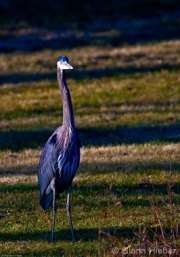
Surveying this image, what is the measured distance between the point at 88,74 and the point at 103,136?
20.7 feet

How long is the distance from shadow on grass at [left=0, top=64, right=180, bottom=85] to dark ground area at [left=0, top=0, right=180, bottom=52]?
10.5 feet

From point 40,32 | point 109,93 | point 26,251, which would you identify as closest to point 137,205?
point 26,251

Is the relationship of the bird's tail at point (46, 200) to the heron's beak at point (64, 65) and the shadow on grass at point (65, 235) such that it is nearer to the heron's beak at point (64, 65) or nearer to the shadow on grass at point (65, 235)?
the shadow on grass at point (65, 235)

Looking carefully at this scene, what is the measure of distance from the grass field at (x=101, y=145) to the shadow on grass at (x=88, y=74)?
0.09ft

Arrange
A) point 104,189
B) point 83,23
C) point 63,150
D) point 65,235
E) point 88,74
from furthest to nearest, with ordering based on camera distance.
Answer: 1. point 83,23
2. point 88,74
3. point 104,189
4. point 65,235
5. point 63,150

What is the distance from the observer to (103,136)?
51.6 ft

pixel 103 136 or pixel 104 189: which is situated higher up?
pixel 103 136

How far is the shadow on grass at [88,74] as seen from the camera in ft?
70.6

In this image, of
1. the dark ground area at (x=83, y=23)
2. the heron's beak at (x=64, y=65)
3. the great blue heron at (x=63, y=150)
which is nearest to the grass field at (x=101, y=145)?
the dark ground area at (x=83, y=23)

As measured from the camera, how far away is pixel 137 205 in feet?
34.9

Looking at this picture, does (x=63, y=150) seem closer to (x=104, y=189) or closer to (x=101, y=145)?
(x=104, y=189)

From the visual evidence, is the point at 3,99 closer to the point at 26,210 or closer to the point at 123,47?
the point at 123,47

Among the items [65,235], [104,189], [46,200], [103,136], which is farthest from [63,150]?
[103,136]

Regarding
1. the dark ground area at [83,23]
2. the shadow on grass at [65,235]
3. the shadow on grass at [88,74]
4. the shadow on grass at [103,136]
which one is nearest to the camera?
the shadow on grass at [65,235]
